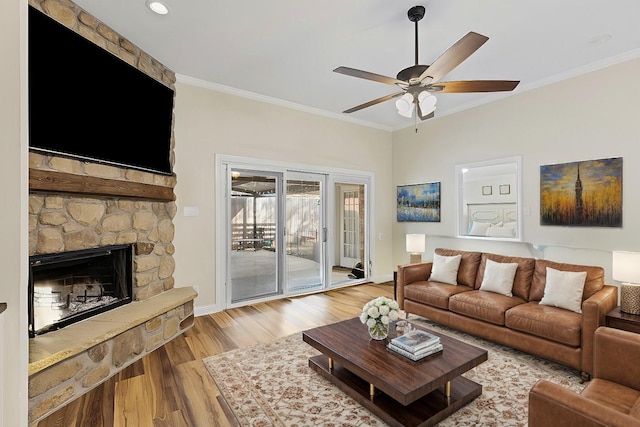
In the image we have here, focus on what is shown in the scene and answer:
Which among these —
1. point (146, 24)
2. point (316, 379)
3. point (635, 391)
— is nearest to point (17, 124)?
point (146, 24)

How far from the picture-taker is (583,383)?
255 cm

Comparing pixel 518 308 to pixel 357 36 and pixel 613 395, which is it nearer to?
pixel 613 395

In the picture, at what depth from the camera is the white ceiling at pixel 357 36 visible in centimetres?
267

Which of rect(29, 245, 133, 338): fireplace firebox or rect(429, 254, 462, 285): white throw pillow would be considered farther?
rect(429, 254, 462, 285): white throw pillow

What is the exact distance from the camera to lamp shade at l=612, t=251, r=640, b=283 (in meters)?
2.80

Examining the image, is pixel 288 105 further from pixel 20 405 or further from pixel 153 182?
pixel 20 405

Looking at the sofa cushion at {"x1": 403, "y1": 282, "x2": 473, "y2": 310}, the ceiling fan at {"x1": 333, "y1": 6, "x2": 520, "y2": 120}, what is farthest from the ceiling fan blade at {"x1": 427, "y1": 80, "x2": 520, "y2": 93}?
the sofa cushion at {"x1": 403, "y1": 282, "x2": 473, "y2": 310}

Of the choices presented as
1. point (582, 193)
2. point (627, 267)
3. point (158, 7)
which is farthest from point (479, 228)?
point (158, 7)

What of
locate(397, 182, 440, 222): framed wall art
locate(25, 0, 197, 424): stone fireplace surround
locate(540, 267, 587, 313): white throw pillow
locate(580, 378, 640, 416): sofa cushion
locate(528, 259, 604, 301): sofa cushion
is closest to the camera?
locate(580, 378, 640, 416): sofa cushion

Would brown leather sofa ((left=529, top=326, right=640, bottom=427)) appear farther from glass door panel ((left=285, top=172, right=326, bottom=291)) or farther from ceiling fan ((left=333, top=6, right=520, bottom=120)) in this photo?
glass door panel ((left=285, top=172, right=326, bottom=291))

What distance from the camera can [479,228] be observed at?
4875 mm

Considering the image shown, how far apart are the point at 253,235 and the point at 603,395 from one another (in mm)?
4055

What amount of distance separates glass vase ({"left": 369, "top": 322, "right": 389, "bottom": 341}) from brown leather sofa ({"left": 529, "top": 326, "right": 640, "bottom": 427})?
1.13 m

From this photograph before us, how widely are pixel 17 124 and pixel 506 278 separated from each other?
4.30m
